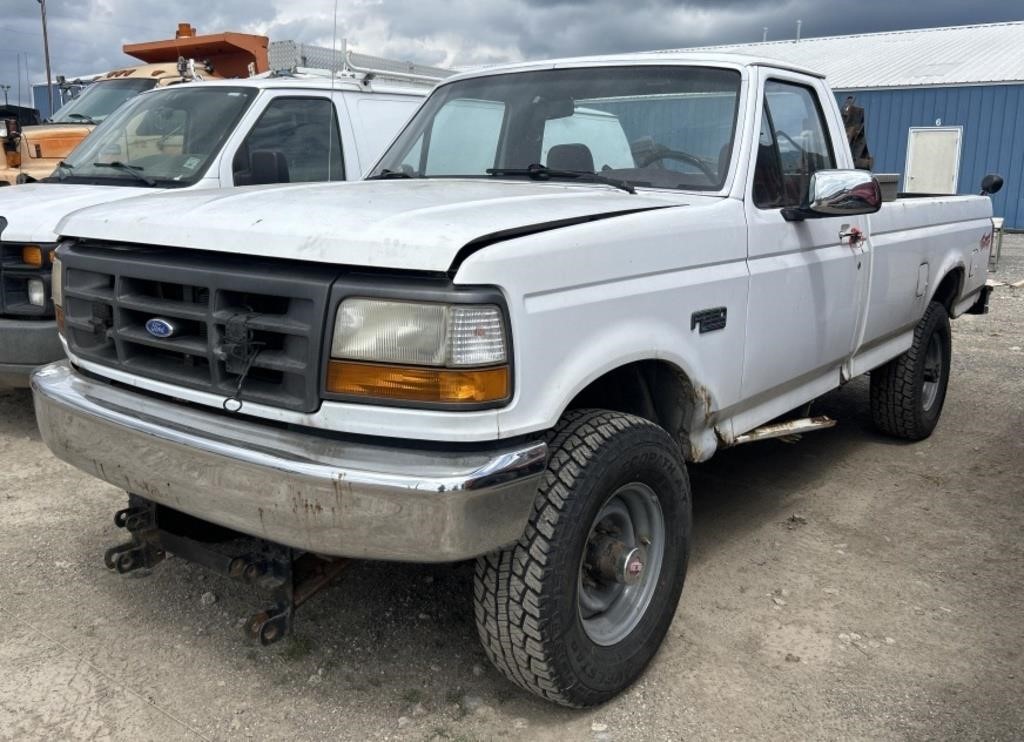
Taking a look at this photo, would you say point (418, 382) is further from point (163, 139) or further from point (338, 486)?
point (163, 139)

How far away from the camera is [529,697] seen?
2.91m

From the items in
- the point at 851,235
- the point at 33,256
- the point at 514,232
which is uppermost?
the point at 514,232

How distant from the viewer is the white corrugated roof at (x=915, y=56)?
892 inches

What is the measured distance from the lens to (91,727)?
8.89 ft

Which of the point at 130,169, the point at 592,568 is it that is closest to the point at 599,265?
the point at 592,568

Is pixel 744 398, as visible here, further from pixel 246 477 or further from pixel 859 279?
pixel 246 477

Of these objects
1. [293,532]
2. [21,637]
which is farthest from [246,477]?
[21,637]

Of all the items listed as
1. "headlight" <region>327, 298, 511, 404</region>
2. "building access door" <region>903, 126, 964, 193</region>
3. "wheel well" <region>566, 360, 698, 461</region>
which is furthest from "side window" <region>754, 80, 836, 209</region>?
"building access door" <region>903, 126, 964, 193</region>

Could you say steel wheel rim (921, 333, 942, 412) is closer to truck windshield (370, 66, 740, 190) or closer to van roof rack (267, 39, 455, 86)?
truck windshield (370, 66, 740, 190)

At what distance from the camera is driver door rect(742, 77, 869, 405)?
3500mm

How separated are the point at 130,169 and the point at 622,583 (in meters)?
4.53

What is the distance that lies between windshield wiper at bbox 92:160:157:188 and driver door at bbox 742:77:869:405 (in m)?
3.76

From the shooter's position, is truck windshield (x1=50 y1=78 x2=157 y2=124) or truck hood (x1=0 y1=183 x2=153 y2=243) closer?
truck hood (x1=0 y1=183 x2=153 y2=243)

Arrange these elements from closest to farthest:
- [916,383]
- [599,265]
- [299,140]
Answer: [599,265]
[916,383]
[299,140]
